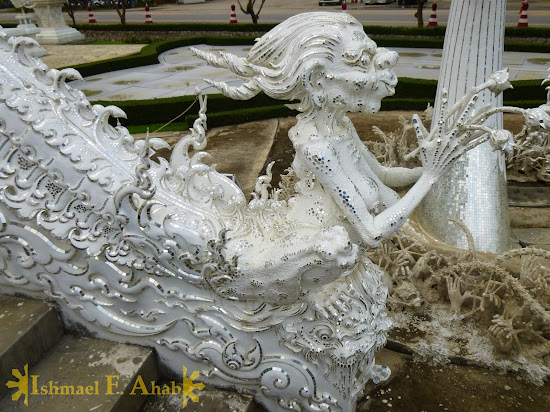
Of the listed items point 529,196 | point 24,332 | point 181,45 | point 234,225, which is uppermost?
point 234,225

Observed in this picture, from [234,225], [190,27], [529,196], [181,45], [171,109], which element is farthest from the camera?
[190,27]

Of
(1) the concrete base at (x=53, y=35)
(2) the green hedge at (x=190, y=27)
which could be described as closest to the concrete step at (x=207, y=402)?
(2) the green hedge at (x=190, y=27)

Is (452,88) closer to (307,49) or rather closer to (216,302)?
(307,49)

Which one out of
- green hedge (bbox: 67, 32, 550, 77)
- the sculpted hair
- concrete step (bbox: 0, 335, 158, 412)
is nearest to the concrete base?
green hedge (bbox: 67, 32, 550, 77)

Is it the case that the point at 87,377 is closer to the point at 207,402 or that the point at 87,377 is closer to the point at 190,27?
the point at 207,402

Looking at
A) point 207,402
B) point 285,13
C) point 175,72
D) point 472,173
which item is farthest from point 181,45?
point 207,402

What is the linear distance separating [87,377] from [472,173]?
9.49 feet

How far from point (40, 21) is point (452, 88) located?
46.7 feet

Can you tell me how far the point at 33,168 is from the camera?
2.09 metres

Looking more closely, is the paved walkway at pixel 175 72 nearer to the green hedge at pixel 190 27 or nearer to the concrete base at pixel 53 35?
the concrete base at pixel 53 35

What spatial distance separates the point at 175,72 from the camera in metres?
10.1

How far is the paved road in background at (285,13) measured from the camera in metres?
16.4

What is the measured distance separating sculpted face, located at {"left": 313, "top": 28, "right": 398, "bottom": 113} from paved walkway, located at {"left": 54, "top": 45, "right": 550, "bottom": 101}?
6.34 meters

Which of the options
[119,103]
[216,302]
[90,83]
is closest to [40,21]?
[90,83]
